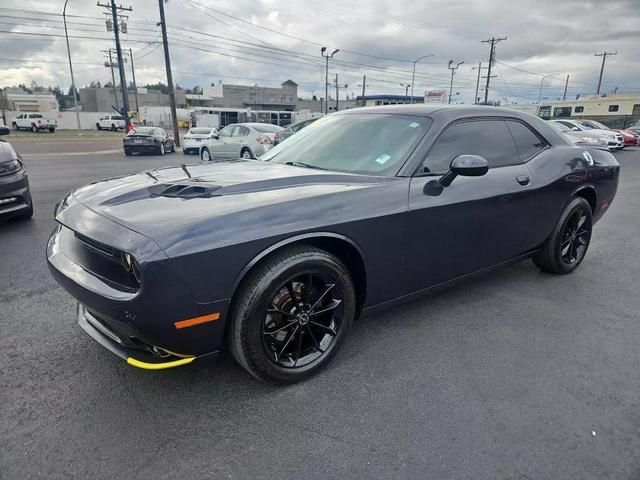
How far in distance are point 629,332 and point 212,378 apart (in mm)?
2975

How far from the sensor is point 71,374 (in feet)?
8.21

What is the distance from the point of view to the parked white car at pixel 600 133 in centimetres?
1927

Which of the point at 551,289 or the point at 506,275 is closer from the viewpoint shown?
the point at 551,289

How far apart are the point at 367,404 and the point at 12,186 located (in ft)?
17.6

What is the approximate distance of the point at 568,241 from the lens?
13.6 ft

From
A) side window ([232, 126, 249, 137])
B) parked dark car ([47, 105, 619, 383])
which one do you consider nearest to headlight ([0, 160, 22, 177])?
parked dark car ([47, 105, 619, 383])

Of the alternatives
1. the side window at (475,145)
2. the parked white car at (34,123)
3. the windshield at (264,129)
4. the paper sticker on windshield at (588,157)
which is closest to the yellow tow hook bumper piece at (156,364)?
the side window at (475,145)

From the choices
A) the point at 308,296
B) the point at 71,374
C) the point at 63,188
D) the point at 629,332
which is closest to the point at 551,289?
the point at 629,332

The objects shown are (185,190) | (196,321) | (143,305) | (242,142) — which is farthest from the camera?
(242,142)

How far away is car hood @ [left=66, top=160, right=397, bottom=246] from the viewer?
2062 mm

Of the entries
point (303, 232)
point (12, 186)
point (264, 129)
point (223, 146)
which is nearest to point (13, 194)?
point (12, 186)

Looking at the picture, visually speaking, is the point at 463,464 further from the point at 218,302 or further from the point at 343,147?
the point at 343,147

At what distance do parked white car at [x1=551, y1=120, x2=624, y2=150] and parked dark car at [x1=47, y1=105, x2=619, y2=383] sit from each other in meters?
18.7

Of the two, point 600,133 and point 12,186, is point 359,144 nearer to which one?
point 12,186
